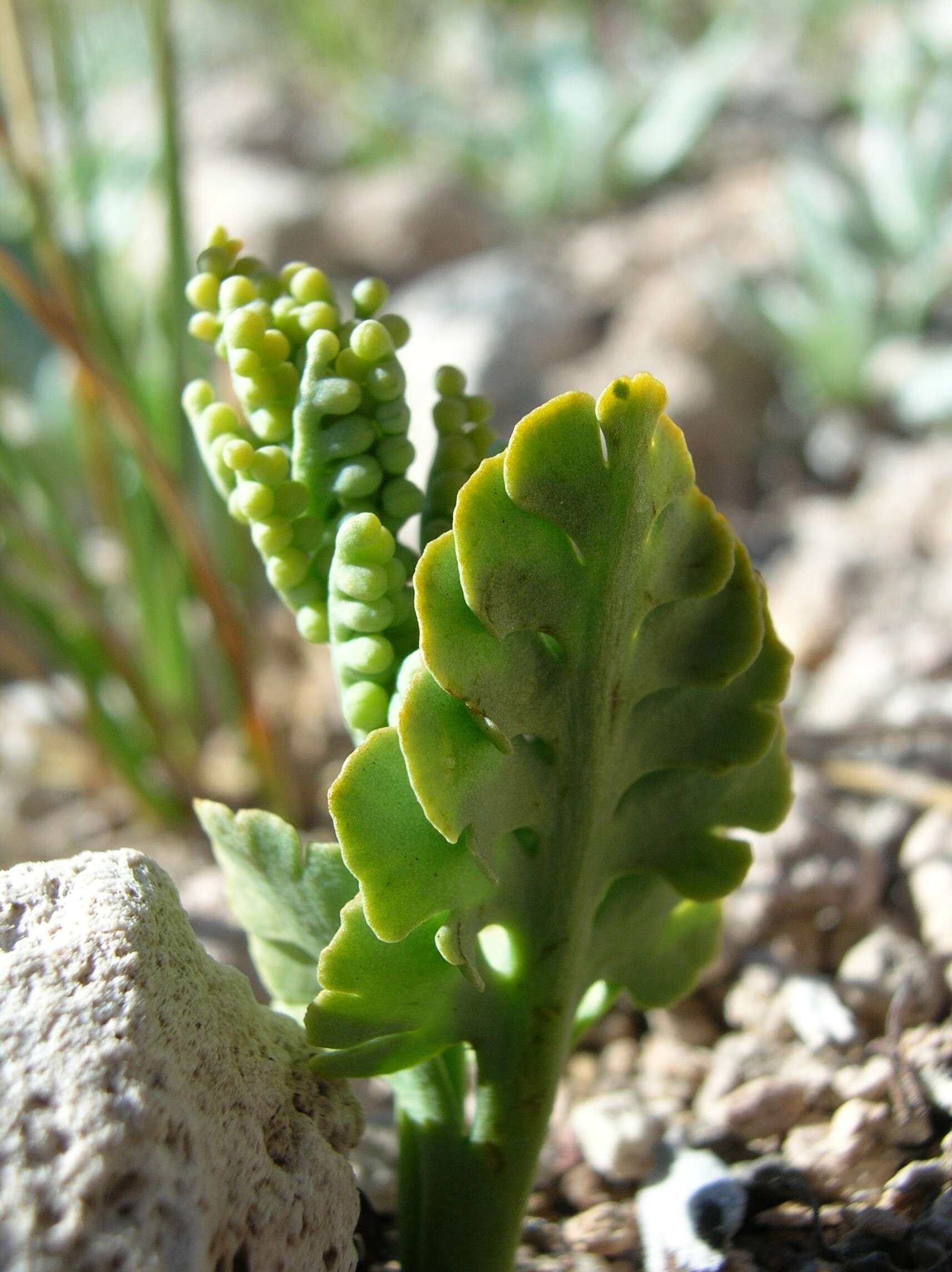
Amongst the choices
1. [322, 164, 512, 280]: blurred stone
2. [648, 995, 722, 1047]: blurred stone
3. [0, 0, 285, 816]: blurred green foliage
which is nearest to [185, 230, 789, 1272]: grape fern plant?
→ [648, 995, 722, 1047]: blurred stone

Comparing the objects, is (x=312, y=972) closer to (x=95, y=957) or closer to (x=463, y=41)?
(x=95, y=957)

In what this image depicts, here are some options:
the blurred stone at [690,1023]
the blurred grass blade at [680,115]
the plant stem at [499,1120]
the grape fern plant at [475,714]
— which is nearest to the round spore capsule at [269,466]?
the grape fern plant at [475,714]

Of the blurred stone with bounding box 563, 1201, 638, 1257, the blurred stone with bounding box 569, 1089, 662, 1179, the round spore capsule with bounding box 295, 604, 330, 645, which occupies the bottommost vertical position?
the blurred stone with bounding box 563, 1201, 638, 1257

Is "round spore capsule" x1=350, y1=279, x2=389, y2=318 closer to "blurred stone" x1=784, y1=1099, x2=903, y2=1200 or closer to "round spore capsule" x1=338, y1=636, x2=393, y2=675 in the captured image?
"round spore capsule" x1=338, y1=636, x2=393, y2=675

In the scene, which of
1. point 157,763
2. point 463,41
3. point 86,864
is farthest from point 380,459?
point 463,41

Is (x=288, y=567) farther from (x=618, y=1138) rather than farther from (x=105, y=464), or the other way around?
(x=105, y=464)
